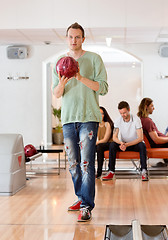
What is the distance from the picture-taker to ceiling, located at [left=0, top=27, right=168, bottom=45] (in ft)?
22.4

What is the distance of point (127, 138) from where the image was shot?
5.98 m

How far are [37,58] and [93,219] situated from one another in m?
5.48

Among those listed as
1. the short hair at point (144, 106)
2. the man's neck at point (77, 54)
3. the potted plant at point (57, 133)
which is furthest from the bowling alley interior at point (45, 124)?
the potted plant at point (57, 133)

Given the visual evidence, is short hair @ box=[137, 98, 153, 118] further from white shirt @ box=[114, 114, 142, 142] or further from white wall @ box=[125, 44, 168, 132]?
white wall @ box=[125, 44, 168, 132]

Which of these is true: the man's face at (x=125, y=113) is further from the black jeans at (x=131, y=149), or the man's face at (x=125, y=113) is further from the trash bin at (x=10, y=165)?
the trash bin at (x=10, y=165)

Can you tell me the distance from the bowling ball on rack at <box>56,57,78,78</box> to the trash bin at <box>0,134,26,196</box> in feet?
5.93

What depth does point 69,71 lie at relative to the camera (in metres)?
3.15

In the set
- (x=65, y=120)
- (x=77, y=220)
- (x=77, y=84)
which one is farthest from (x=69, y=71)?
(x=77, y=220)

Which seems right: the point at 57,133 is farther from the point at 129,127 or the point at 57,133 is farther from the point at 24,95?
the point at 129,127

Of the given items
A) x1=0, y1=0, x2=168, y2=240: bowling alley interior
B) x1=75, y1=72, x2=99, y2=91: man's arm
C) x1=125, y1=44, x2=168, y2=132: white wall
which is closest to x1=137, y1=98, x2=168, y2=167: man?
x1=0, y1=0, x2=168, y2=240: bowling alley interior

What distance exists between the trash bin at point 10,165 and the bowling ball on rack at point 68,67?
1.81 meters

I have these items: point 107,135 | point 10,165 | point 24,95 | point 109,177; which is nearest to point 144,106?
point 107,135

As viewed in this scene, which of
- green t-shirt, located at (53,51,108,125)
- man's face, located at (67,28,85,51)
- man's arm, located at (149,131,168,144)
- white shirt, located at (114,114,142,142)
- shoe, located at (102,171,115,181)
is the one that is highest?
man's face, located at (67,28,85,51)

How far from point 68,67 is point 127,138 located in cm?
300
